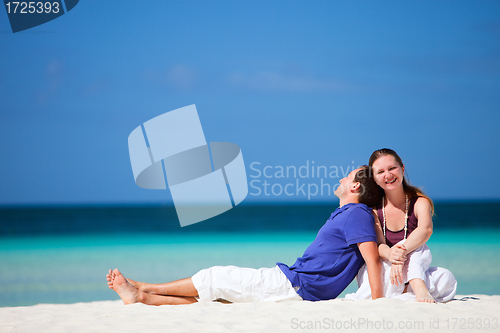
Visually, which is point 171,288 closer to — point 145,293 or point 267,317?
point 145,293

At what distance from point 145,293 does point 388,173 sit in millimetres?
2018

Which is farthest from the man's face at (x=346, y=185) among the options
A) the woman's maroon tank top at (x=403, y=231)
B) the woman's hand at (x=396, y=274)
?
the woman's hand at (x=396, y=274)

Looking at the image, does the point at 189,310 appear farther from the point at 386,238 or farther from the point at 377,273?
the point at 386,238

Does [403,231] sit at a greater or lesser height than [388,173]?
lesser

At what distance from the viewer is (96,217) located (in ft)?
69.8

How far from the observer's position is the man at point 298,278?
3.08 meters

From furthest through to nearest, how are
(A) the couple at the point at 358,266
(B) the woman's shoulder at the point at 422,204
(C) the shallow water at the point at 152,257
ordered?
1. (C) the shallow water at the point at 152,257
2. (B) the woman's shoulder at the point at 422,204
3. (A) the couple at the point at 358,266

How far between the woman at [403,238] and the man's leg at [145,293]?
4.08ft

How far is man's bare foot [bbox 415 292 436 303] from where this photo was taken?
288 cm

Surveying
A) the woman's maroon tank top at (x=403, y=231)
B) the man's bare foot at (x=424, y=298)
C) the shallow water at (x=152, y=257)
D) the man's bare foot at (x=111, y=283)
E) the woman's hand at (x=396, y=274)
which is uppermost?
the woman's maroon tank top at (x=403, y=231)

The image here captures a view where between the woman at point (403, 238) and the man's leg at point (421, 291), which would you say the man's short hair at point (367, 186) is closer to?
the woman at point (403, 238)

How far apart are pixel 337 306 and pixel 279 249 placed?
8.40 metres

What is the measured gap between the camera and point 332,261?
121 inches

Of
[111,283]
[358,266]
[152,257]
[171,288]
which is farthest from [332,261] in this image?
[152,257]
